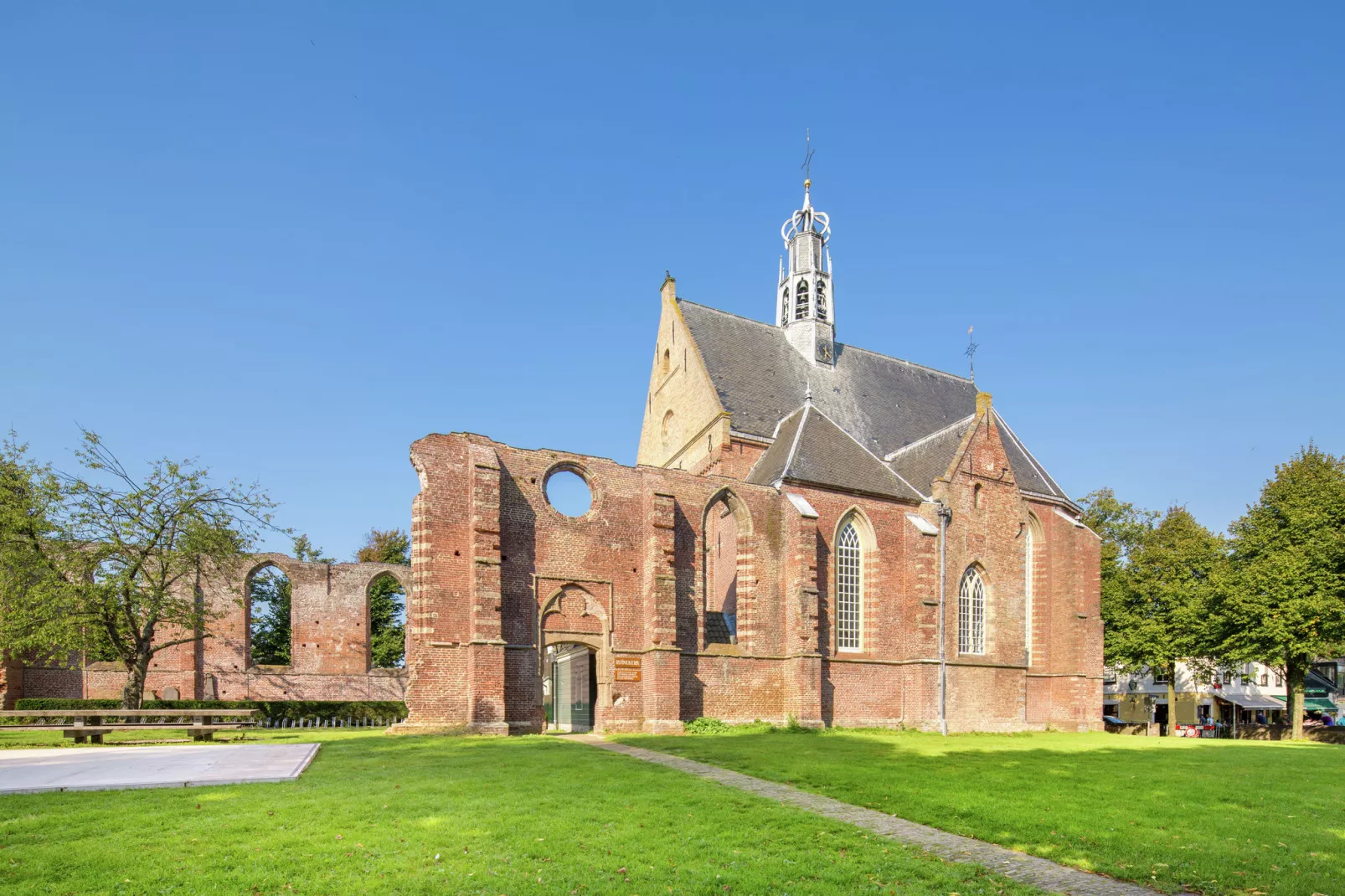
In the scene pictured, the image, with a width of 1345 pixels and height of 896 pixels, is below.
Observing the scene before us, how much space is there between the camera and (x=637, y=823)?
9789 mm

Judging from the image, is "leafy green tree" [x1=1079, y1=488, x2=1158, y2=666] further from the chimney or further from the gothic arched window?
the chimney

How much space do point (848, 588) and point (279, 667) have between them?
23311mm

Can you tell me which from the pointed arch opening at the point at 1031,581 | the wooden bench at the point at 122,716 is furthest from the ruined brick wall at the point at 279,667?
the pointed arch opening at the point at 1031,581

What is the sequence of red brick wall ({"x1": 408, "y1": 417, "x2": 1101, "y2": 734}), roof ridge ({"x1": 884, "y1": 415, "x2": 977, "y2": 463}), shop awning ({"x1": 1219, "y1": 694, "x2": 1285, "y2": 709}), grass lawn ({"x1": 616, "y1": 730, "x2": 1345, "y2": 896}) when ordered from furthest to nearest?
shop awning ({"x1": 1219, "y1": 694, "x2": 1285, "y2": 709}) → roof ridge ({"x1": 884, "y1": 415, "x2": 977, "y2": 463}) → red brick wall ({"x1": 408, "y1": 417, "x2": 1101, "y2": 734}) → grass lawn ({"x1": 616, "y1": 730, "x2": 1345, "y2": 896})

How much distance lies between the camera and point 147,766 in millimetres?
14047

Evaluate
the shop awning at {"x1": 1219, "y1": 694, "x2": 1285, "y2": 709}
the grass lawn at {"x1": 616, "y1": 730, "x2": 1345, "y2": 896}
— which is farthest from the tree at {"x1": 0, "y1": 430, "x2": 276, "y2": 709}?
the shop awning at {"x1": 1219, "y1": 694, "x2": 1285, "y2": 709}

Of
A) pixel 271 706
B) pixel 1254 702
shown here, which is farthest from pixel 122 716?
pixel 1254 702

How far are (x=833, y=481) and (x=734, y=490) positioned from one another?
399 centimetres

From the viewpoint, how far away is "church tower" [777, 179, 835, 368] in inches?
1533

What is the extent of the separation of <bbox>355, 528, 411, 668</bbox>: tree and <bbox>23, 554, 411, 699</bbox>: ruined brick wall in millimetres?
10344

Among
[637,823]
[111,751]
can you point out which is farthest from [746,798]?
[111,751]

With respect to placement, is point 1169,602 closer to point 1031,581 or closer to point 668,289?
point 1031,581

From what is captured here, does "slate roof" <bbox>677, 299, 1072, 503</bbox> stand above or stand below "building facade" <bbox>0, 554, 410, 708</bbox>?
above

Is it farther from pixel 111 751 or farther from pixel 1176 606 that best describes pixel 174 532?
pixel 1176 606
